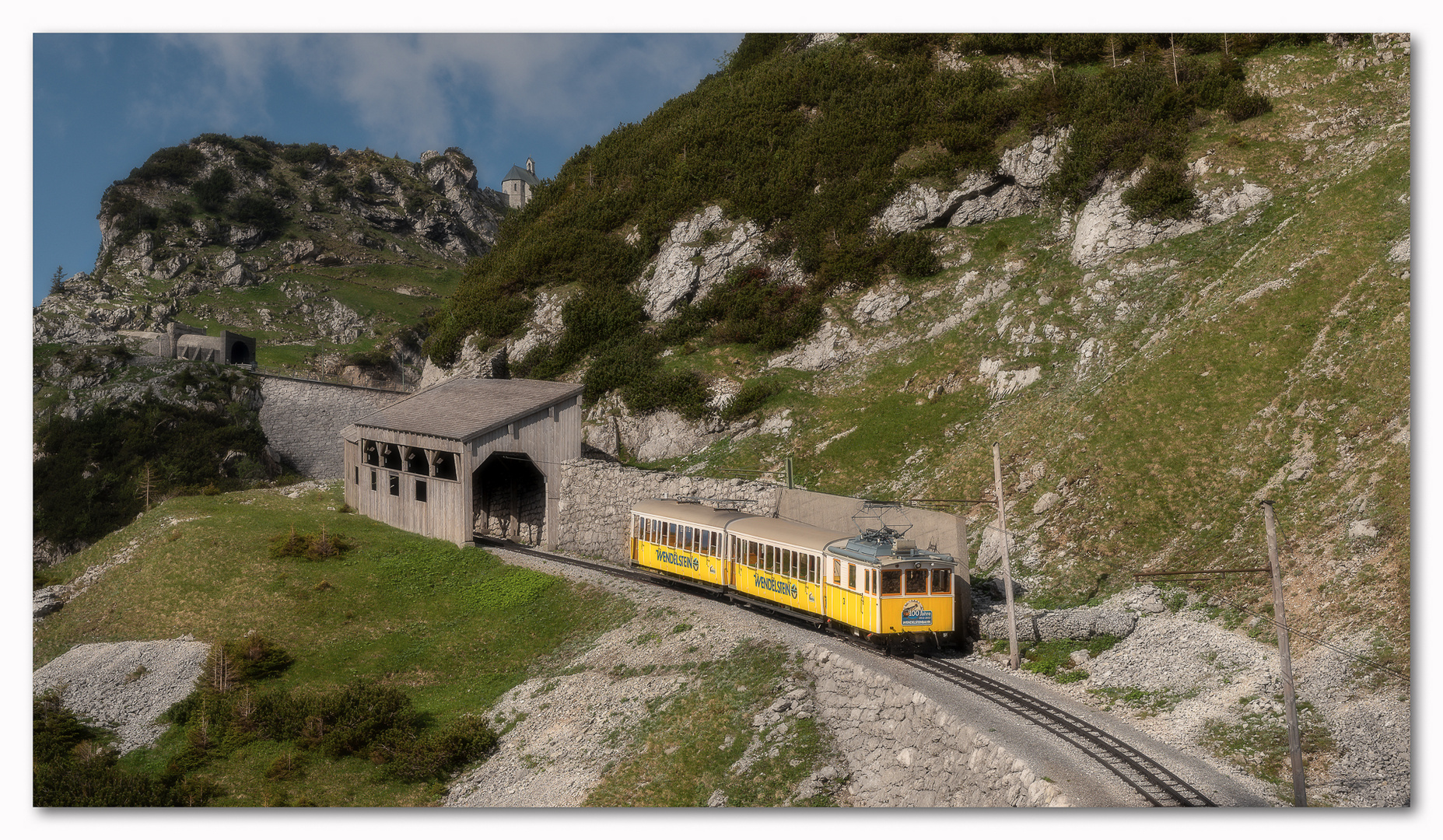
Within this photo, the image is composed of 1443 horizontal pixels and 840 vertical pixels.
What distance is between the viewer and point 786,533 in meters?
23.9

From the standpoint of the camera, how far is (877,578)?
66.5ft

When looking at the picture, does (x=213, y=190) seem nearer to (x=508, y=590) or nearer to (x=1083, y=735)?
(x=508, y=590)

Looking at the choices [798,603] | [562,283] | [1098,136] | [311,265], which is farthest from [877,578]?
[311,265]

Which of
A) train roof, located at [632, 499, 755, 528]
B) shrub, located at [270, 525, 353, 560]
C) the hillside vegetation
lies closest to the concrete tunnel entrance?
shrub, located at [270, 525, 353, 560]

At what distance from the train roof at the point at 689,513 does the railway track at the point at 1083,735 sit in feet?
14.5

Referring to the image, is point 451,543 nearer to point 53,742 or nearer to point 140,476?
point 53,742

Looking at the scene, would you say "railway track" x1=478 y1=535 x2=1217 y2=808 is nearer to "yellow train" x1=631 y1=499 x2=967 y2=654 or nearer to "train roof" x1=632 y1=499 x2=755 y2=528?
"yellow train" x1=631 y1=499 x2=967 y2=654

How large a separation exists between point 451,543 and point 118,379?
45362 millimetres

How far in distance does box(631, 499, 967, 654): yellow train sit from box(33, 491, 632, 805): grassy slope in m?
3.04

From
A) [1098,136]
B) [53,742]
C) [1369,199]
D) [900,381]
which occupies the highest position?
[1098,136]

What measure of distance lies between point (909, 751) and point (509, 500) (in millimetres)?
26916

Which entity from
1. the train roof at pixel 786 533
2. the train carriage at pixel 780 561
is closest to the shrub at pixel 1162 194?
the train roof at pixel 786 533

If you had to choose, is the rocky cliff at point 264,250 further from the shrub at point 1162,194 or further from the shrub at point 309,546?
the shrub at point 1162,194

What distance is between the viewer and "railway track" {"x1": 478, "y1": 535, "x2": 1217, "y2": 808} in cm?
1397
